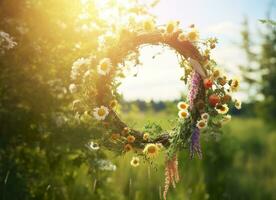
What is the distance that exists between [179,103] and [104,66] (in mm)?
625

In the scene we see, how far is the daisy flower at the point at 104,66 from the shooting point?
12.9 feet

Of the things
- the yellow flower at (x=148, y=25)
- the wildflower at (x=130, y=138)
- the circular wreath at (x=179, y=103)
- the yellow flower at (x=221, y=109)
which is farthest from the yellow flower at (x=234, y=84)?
the wildflower at (x=130, y=138)

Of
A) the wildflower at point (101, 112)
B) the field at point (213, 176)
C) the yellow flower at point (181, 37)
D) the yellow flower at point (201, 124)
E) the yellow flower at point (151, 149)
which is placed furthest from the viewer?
the field at point (213, 176)

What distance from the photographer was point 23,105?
16.8 feet

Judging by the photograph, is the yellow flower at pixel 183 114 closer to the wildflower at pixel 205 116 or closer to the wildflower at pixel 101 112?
the wildflower at pixel 205 116

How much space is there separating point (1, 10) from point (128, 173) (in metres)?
3.04

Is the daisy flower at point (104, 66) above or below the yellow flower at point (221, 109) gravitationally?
above

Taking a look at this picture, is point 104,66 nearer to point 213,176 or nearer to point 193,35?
point 193,35

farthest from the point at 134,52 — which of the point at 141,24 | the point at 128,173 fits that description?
the point at 128,173

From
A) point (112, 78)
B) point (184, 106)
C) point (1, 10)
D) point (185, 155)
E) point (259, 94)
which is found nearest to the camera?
point (184, 106)

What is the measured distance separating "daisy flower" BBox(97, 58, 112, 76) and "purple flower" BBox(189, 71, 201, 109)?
0.61 metres

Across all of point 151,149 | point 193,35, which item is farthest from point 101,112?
point 193,35

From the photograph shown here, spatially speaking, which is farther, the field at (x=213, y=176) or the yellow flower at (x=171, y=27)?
the field at (x=213, y=176)

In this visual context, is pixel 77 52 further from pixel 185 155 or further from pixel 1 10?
pixel 185 155
